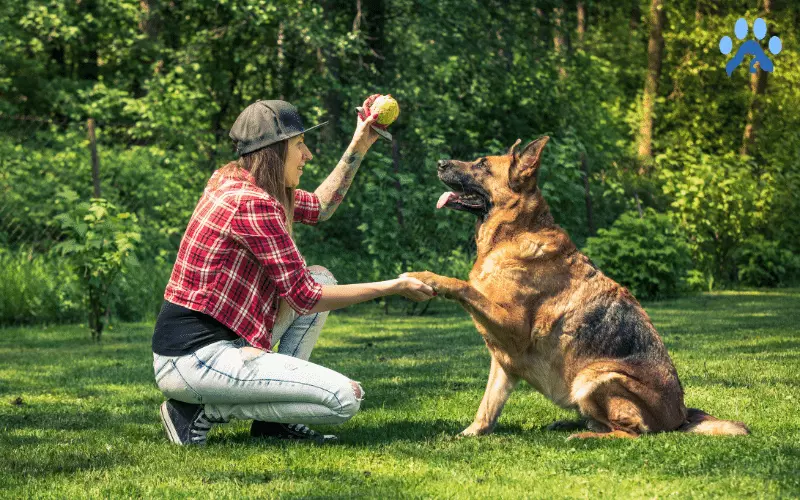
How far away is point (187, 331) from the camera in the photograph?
16.9ft

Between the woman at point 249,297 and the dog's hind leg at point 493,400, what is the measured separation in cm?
76

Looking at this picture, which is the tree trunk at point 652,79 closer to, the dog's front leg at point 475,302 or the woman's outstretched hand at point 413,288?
the dog's front leg at point 475,302

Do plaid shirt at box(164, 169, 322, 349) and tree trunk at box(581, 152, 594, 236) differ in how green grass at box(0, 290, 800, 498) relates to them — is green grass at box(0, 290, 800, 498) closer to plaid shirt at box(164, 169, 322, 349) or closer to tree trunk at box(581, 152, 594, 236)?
plaid shirt at box(164, 169, 322, 349)

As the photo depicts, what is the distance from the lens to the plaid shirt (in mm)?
5008

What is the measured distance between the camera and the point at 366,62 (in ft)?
62.6

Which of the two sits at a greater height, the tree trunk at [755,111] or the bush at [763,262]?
the tree trunk at [755,111]

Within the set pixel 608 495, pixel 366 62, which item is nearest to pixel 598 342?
pixel 608 495

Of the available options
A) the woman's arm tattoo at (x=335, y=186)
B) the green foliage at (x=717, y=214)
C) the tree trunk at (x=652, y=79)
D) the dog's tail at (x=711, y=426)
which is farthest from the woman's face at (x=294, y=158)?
the tree trunk at (x=652, y=79)

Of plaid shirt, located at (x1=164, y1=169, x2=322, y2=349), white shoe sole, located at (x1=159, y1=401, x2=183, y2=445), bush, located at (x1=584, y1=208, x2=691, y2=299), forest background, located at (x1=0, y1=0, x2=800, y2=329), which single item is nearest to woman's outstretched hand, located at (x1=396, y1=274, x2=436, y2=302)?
plaid shirt, located at (x1=164, y1=169, x2=322, y2=349)

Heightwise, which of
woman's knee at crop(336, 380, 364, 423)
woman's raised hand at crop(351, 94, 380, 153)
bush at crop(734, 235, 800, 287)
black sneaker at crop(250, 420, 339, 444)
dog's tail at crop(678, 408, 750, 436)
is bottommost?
bush at crop(734, 235, 800, 287)

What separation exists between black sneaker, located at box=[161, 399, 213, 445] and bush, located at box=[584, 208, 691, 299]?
34.8 feet

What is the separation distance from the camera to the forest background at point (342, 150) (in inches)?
538

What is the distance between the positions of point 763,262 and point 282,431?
13980 mm

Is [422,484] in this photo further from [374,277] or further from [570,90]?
[570,90]
